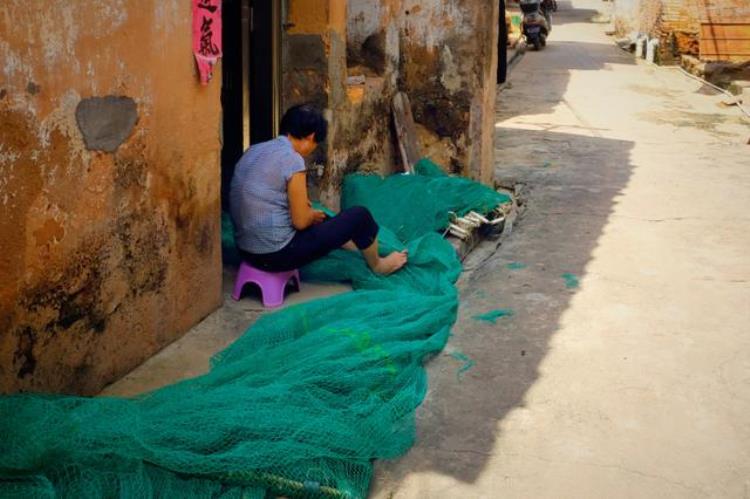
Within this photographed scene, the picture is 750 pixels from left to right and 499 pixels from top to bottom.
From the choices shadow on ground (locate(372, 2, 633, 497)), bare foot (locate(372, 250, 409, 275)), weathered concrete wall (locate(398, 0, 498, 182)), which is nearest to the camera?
shadow on ground (locate(372, 2, 633, 497))

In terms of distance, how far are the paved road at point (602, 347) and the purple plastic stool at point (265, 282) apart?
1030mm

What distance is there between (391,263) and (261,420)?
2.41 meters

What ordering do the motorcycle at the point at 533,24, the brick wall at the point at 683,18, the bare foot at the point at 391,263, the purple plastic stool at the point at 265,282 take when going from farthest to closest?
1. the motorcycle at the point at 533,24
2. the brick wall at the point at 683,18
3. the bare foot at the point at 391,263
4. the purple plastic stool at the point at 265,282

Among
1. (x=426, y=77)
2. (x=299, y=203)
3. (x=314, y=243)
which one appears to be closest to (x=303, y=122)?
(x=299, y=203)

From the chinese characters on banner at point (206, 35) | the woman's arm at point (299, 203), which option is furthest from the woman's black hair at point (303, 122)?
the chinese characters on banner at point (206, 35)

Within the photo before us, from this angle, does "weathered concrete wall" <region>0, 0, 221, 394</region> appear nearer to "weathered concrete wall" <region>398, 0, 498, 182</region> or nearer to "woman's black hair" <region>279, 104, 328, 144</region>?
"woman's black hair" <region>279, 104, 328, 144</region>

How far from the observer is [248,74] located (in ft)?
21.5

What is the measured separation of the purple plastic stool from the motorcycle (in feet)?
70.3

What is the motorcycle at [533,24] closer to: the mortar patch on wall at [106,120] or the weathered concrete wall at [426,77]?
the weathered concrete wall at [426,77]

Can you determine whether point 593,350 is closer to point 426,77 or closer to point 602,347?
point 602,347

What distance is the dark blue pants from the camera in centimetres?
537

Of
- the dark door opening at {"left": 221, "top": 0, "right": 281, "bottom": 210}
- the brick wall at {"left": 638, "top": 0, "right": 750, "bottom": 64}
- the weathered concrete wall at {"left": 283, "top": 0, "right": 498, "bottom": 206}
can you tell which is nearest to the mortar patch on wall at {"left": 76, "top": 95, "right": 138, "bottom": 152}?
the dark door opening at {"left": 221, "top": 0, "right": 281, "bottom": 210}

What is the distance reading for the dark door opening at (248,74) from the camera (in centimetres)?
639

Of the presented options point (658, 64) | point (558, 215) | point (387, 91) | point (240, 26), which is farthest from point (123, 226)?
point (658, 64)
